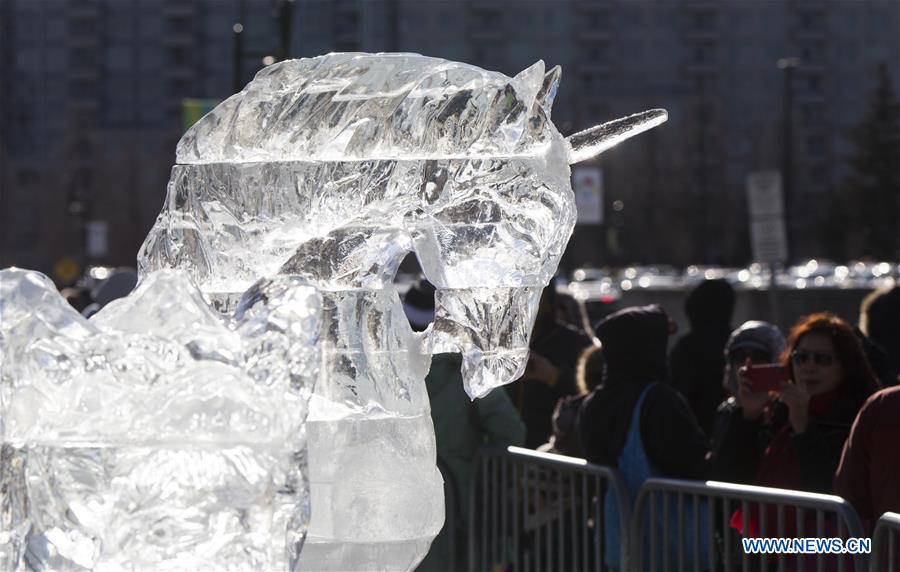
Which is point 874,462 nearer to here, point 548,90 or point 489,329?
point 489,329

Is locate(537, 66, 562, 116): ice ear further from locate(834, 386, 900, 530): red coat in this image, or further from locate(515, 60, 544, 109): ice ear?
locate(834, 386, 900, 530): red coat

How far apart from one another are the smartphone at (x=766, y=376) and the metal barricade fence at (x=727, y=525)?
1.53 ft

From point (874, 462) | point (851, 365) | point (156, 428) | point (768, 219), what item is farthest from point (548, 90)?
point (768, 219)

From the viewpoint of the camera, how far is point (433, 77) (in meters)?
2.87

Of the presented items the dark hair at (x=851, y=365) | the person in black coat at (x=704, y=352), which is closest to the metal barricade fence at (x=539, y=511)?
the dark hair at (x=851, y=365)

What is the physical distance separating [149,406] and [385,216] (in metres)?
0.82

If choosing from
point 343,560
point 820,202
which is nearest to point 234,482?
point 343,560

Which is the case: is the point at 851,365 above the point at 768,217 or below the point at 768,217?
below

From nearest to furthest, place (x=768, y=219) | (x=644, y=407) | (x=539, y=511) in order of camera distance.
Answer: (x=644, y=407) → (x=539, y=511) → (x=768, y=219)

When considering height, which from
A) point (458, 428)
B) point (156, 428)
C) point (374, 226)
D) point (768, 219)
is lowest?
point (458, 428)

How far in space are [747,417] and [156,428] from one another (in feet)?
12.1

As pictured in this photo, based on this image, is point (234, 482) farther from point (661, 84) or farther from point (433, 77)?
point (661, 84)

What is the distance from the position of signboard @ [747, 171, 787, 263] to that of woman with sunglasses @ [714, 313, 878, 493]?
9.62 meters

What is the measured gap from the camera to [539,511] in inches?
235
